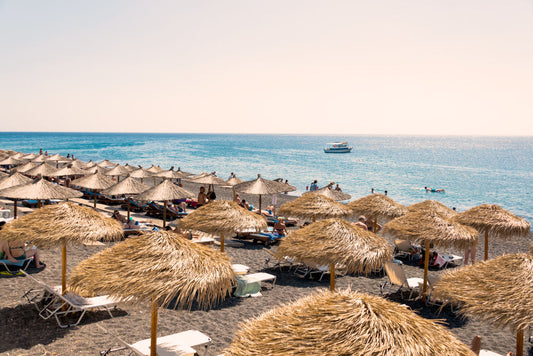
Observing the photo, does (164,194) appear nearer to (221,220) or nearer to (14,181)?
(221,220)

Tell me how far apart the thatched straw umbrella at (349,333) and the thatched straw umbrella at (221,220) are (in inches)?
235

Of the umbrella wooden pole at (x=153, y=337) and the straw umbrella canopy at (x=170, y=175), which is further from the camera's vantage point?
the straw umbrella canopy at (x=170, y=175)

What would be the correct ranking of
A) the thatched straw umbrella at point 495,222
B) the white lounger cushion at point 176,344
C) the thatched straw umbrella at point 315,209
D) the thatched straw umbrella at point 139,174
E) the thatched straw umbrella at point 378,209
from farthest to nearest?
the thatched straw umbrella at point 139,174
the thatched straw umbrella at point 378,209
the thatched straw umbrella at point 315,209
the thatched straw umbrella at point 495,222
the white lounger cushion at point 176,344

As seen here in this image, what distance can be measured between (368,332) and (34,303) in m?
7.07

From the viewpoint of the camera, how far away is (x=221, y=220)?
9594 millimetres

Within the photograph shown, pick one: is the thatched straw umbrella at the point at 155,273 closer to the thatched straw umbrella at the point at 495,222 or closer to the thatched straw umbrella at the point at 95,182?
the thatched straw umbrella at the point at 495,222

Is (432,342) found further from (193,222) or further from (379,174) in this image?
(379,174)

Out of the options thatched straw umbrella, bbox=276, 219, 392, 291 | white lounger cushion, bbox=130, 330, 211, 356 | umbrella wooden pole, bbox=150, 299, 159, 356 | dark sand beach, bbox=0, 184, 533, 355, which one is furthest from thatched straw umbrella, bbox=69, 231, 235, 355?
thatched straw umbrella, bbox=276, 219, 392, 291

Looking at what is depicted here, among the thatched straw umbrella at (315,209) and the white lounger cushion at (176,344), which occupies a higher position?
the thatched straw umbrella at (315,209)

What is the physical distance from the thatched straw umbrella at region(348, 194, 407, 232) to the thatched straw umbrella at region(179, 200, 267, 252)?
14.9 ft

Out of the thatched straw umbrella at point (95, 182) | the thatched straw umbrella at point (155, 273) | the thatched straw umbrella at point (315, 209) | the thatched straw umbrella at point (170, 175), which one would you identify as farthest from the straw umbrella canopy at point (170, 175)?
the thatched straw umbrella at point (155, 273)

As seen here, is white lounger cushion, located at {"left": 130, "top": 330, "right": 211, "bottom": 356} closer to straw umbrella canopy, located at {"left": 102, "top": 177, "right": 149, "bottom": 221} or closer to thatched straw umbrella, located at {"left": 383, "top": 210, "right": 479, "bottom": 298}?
thatched straw umbrella, located at {"left": 383, "top": 210, "right": 479, "bottom": 298}

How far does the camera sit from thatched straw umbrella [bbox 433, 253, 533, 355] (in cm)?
509

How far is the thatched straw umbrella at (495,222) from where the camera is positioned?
10758 mm
